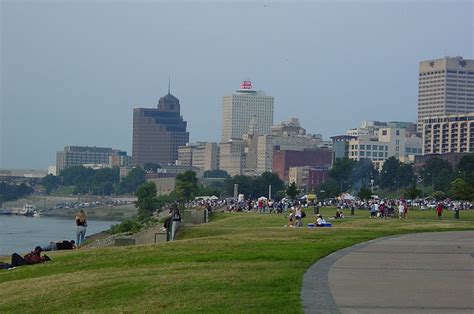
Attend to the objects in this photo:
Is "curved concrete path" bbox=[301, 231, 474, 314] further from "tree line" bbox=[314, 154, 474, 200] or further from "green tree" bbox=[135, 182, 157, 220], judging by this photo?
"green tree" bbox=[135, 182, 157, 220]

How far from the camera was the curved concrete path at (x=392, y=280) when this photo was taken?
52.6 ft

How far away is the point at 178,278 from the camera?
19812 mm

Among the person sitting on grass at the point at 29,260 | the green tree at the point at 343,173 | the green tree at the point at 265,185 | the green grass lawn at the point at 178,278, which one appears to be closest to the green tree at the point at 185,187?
the green tree at the point at 265,185

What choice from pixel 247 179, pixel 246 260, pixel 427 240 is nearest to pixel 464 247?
pixel 427 240

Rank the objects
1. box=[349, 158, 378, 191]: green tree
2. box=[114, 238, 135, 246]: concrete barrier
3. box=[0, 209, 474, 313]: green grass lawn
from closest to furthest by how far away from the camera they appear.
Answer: box=[0, 209, 474, 313]: green grass lawn < box=[114, 238, 135, 246]: concrete barrier < box=[349, 158, 378, 191]: green tree

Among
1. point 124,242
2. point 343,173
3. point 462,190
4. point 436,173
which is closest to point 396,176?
point 436,173

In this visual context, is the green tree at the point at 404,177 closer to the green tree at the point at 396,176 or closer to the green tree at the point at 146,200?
the green tree at the point at 396,176

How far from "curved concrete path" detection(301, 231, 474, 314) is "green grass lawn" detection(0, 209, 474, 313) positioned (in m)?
0.44

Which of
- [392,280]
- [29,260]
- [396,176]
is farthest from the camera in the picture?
[396,176]

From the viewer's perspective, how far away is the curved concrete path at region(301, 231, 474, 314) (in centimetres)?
1605

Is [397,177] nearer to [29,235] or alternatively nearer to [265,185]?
[265,185]

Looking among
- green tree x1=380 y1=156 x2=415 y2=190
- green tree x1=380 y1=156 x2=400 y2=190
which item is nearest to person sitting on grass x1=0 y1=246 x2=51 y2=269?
green tree x1=380 y1=156 x2=415 y2=190

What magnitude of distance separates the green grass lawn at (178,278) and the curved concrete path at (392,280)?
44cm

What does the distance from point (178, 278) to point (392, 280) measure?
153 inches
